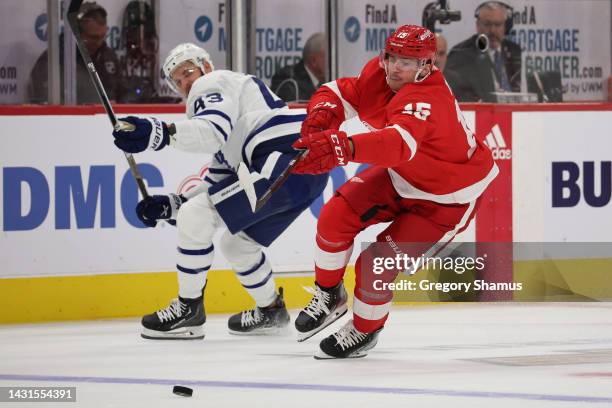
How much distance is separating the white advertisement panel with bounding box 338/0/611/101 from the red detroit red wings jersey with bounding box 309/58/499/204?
2251mm

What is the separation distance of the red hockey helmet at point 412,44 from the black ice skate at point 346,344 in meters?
0.93

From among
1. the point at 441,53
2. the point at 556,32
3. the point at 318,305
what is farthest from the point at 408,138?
the point at 556,32

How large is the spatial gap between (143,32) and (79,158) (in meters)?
0.77

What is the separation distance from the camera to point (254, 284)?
18.1 ft

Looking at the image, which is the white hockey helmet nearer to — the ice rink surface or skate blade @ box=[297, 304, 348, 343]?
the ice rink surface

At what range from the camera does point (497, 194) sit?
6688 millimetres

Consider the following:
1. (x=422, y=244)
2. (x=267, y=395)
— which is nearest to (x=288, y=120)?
(x=422, y=244)

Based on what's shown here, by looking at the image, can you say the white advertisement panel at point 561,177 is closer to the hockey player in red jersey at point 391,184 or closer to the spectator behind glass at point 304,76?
the spectator behind glass at point 304,76

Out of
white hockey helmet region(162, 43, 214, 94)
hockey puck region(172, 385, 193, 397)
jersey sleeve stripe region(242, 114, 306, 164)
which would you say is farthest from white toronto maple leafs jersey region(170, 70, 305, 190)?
hockey puck region(172, 385, 193, 397)

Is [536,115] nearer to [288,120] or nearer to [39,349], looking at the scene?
[288,120]

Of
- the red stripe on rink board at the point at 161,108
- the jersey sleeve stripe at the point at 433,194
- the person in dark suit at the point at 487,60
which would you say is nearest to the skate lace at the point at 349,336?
the jersey sleeve stripe at the point at 433,194

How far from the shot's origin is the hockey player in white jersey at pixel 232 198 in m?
5.31

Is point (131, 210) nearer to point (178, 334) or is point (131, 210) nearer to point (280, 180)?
point (178, 334)

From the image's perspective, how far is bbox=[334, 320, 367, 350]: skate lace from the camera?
473 centimetres
